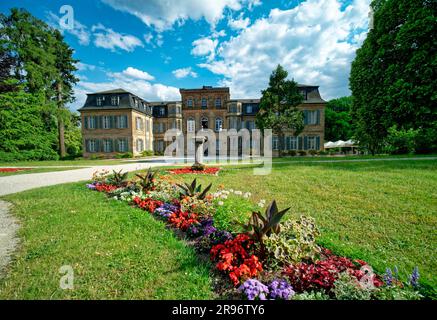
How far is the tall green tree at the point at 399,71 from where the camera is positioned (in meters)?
11.7

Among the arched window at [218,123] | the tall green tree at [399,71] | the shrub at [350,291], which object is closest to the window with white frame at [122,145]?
the arched window at [218,123]

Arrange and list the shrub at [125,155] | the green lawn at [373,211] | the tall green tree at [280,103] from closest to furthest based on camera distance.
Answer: the green lawn at [373,211] → the tall green tree at [280,103] → the shrub at [125,155]

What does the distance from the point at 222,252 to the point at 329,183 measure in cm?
564

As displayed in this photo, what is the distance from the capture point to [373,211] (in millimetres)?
4297

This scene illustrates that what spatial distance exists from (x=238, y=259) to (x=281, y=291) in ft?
2.21

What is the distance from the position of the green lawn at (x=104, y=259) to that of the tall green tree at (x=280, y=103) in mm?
17942

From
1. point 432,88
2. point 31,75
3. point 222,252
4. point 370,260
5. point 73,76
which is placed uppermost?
point 73,76

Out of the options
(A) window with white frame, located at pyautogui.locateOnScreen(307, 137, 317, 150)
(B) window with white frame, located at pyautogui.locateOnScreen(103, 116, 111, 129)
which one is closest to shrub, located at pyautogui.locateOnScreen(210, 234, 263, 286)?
(A) window with white frame, located at pyautogui.locateOnScreen(307, 137, 317, 150)

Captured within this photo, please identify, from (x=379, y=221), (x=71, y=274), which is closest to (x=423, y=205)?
(x=379, y=221)

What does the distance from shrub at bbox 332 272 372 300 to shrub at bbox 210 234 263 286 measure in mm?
729

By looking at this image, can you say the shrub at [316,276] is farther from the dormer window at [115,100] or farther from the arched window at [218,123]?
the dormer window at [115,100]

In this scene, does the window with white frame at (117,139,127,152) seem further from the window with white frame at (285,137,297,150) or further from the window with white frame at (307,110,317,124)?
the window with white frame at (307,110,317,124)
